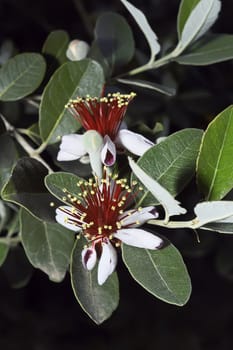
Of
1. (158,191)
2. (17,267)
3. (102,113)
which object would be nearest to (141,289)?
(17,267)

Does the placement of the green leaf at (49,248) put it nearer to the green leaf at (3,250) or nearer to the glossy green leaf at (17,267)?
the green leaf at (3,250)

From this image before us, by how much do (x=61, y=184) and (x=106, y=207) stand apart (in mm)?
54

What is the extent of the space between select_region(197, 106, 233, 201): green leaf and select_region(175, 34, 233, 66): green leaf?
0.23m

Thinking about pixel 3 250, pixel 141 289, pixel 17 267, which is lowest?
pixel 141 289

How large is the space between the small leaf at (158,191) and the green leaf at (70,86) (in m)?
0.23

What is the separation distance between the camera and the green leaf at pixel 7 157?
89 cm

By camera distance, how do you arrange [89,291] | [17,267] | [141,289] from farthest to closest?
[141,289] < [17,267] < [89,291]

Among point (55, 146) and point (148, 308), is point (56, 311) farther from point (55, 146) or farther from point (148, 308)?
point (55, 146)

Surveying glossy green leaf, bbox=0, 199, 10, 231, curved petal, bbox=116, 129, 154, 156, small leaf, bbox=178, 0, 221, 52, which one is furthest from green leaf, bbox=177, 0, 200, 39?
glossy green leaf, bbox=0, 199, 10, 231

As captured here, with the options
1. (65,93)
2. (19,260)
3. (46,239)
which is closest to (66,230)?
(46,239)

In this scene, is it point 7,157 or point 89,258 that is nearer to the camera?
point 89,258

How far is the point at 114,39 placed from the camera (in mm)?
1059

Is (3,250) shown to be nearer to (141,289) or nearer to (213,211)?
(213,211)

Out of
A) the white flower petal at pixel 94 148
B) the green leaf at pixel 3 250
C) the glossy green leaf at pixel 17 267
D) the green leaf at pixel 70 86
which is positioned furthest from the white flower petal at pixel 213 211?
the glossy green leaf at pixel 17 267
